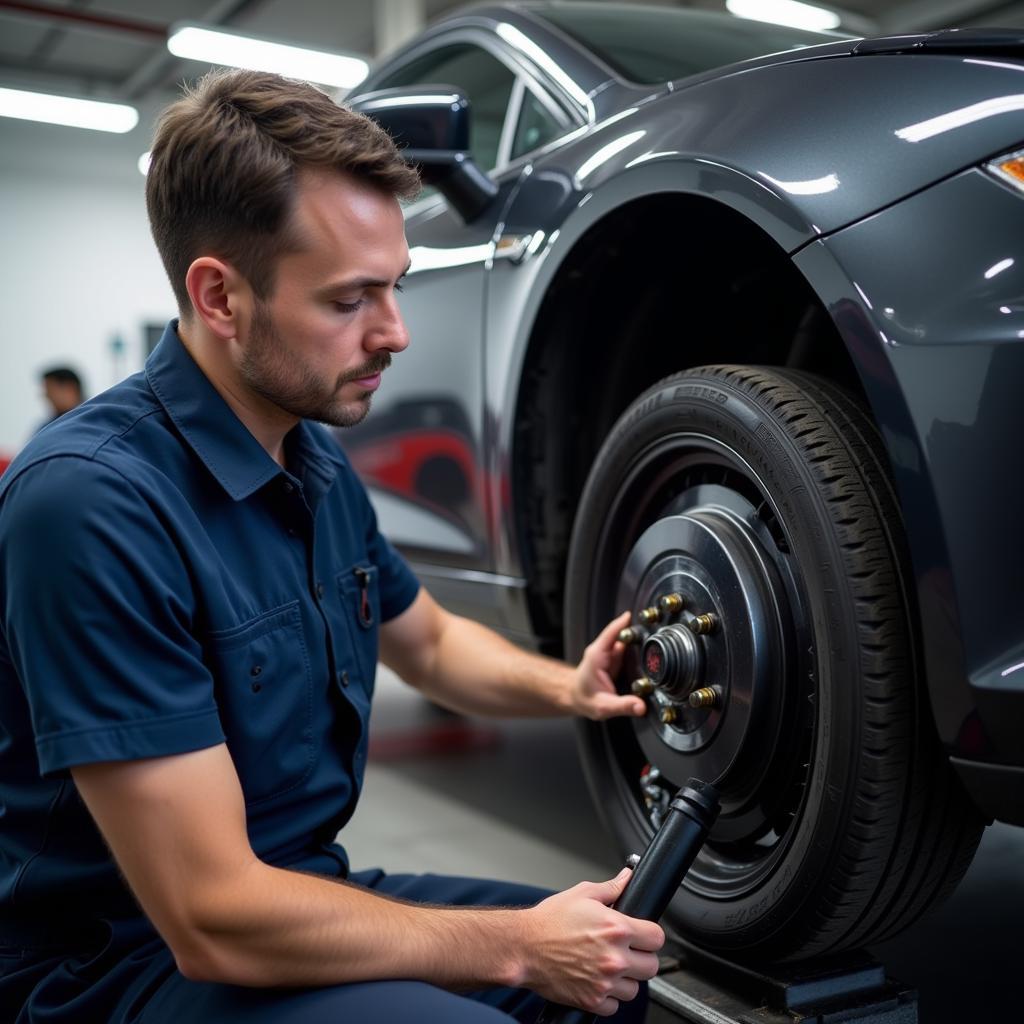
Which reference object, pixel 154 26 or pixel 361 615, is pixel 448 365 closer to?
pixel 361 615

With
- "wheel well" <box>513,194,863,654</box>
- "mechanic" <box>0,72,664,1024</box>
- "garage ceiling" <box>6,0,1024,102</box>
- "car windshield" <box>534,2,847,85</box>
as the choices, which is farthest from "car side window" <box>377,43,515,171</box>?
"garage ceiling" <box>6,0,1024,102</box>

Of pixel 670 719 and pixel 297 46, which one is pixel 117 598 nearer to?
pixel 670 719

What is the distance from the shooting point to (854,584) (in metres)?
1.05

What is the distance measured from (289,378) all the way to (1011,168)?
70 cm

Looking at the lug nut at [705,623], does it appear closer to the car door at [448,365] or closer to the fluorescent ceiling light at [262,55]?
the car door at [448,365]

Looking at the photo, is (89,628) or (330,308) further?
(330,308)

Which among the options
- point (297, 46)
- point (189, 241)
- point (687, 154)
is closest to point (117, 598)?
point (189, 241)

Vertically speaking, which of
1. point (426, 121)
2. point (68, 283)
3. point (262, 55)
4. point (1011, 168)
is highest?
point (262, 55)

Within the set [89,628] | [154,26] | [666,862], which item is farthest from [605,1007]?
[154,26]

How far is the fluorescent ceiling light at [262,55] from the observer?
22.2 feet

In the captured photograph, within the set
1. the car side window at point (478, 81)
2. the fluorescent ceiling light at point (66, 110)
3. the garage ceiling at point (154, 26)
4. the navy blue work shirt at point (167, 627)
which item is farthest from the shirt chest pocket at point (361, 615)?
the fluorescent ceiling light at point (66, 110)

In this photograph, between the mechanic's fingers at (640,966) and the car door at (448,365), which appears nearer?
the mechanic's fingers at (640,966)

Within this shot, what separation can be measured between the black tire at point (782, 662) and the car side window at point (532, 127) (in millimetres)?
647

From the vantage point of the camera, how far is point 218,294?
3.69 ft
